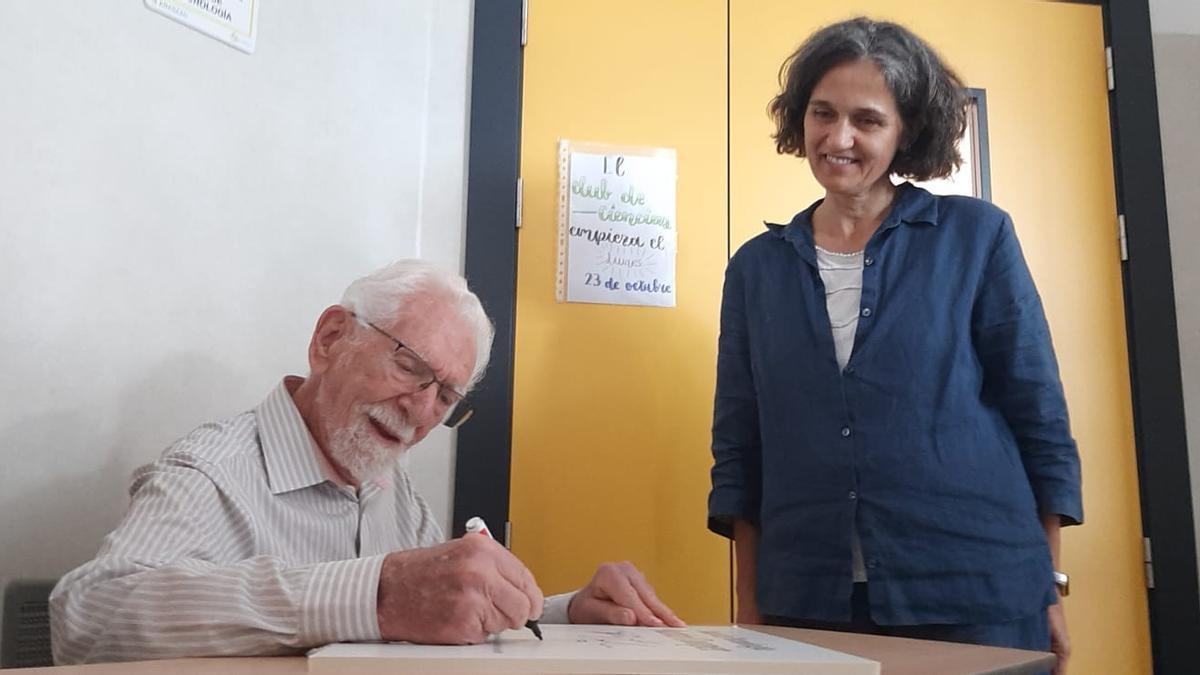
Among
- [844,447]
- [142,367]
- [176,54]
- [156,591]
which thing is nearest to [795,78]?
[844,447]

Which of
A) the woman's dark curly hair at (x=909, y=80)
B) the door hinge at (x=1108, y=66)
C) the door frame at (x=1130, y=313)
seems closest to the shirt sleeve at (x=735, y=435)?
the woman's dark curly hair at (x=909, y=80)

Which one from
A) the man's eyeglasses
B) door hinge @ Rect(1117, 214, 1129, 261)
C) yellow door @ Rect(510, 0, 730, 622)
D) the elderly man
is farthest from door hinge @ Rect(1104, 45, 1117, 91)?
the man's eyeglasses

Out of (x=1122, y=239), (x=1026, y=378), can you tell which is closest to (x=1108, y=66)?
(x=1122, y=239)

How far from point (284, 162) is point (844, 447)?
1138mm

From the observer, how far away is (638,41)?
224cm

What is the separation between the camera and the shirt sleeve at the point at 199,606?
0.85 m

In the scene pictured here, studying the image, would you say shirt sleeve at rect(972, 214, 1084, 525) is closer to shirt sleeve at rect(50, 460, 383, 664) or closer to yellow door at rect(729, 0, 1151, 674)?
yellow door at rect(729, 0, 1151, 674)

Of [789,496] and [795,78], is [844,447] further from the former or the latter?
[795,78]

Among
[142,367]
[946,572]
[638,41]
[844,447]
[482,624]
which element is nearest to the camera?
[482,624]

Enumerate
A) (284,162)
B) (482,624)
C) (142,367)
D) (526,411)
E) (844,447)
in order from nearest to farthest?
(482,624) → (844,447) → (142,367) → (284,162) → (526,411)

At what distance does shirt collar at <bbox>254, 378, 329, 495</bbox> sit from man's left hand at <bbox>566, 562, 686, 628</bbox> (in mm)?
358

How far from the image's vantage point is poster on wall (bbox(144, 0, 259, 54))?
1.68 meters

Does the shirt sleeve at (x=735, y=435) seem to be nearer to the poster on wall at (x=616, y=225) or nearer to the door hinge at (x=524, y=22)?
the poster on wall at (x=616, y=225)

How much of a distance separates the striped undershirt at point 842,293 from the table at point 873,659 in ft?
1.57
